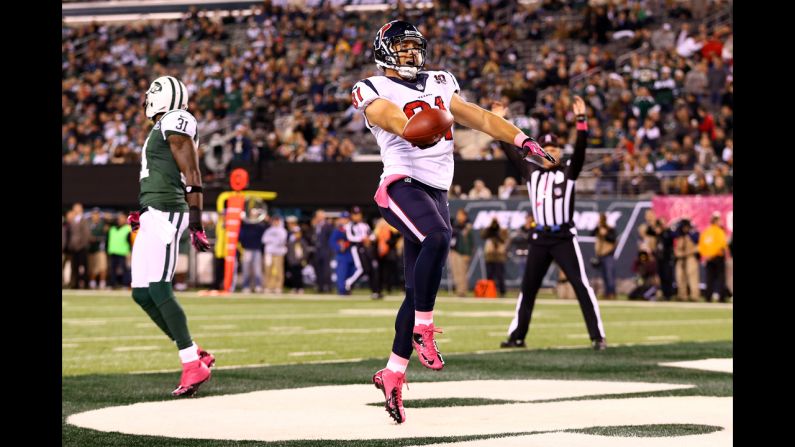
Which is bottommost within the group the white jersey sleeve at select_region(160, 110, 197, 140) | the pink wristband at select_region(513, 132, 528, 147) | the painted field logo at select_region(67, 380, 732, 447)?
the painted field logo at select_region(67, 380, 732, 447)

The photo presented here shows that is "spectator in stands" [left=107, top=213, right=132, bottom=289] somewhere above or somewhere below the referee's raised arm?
below

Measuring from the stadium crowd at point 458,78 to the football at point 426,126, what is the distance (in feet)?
57.7

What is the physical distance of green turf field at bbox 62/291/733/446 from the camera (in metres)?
8.03

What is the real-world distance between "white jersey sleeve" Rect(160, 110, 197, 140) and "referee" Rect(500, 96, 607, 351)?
4.09 m

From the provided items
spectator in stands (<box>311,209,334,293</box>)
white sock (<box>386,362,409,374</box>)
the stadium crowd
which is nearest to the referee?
white sock (<box>386,362,409,374</box>)

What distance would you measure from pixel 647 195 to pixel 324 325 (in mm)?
10467

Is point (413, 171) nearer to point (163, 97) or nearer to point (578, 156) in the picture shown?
point (163, 97)

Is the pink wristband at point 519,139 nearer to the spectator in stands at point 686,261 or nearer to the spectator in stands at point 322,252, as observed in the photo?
the spectator in stands at point 686,261

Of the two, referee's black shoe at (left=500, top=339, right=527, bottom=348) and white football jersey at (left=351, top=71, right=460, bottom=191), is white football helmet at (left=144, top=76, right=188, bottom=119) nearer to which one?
white football jersey at (left=351, top=71, right=460, bottom=191)

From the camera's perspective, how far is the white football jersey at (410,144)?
627cm

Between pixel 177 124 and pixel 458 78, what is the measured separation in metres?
23.2

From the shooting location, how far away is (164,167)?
25.9 feet
